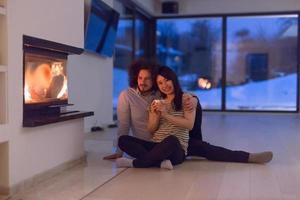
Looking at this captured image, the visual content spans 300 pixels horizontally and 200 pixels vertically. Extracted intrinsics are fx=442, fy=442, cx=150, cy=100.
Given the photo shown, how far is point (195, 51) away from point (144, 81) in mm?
6978

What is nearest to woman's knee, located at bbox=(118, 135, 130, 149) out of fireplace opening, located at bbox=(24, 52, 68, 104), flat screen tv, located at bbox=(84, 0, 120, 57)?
fireplace opening, located at bbox=(24, 52, 68, 104)

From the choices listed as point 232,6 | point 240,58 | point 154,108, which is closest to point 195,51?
point 240,58

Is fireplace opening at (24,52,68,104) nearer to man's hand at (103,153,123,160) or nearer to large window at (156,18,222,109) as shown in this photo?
man's hand at (103,153,123,160)

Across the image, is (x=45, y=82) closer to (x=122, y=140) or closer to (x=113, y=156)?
(x=122, y=140)

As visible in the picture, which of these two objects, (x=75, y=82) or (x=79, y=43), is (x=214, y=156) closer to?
(x=79, y=43)

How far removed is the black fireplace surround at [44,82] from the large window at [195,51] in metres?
6.85

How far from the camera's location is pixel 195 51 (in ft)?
34.4

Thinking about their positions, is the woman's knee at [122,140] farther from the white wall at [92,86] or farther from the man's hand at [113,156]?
the white wall at [92,86]

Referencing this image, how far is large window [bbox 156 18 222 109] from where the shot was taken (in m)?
10.2

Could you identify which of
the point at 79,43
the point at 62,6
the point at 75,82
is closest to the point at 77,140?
the point at 79,43

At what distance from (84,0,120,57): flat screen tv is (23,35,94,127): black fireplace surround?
212 centimetres

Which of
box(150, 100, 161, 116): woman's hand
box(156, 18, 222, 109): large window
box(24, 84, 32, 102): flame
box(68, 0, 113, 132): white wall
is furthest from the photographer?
box(156, 18, 222, 109): large window

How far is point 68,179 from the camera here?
10.3 ft

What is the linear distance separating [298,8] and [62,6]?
7273 millimetres
